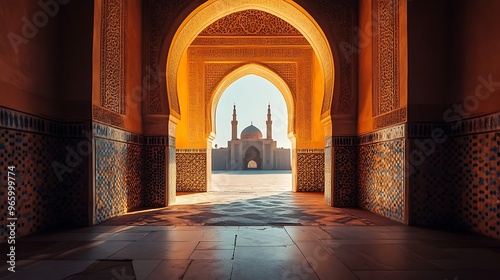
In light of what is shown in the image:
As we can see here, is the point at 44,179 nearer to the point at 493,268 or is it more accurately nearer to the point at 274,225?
the point at 274,225

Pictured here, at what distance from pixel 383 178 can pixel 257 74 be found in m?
4.69

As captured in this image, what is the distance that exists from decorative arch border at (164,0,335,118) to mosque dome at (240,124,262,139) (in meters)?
17.8

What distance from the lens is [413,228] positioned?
9.70ft

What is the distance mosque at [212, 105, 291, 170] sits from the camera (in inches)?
863

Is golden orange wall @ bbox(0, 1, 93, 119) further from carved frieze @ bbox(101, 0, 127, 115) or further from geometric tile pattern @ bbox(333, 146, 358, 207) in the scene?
geometric tile pattern @ bbox(333, 146, 358, 207)

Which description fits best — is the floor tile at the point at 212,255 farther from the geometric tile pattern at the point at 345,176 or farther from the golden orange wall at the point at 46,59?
the geometric tile pattern at the point at 345,176

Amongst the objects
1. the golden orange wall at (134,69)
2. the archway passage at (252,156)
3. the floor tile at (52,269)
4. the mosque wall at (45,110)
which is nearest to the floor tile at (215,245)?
the floor tile at (52,269)

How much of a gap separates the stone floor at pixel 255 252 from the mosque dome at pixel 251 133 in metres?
19.4

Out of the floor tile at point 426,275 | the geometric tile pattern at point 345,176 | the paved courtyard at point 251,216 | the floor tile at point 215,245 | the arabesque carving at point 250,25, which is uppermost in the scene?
the arabesque carving at point 250,25

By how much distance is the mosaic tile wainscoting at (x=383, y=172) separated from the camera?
325cm

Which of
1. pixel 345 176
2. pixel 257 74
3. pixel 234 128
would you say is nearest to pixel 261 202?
pixel 345 176

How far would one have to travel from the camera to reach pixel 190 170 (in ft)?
23.0

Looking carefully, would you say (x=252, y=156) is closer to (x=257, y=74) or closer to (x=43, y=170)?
(x=257, y=74)

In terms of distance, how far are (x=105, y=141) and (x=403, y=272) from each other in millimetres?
2813
